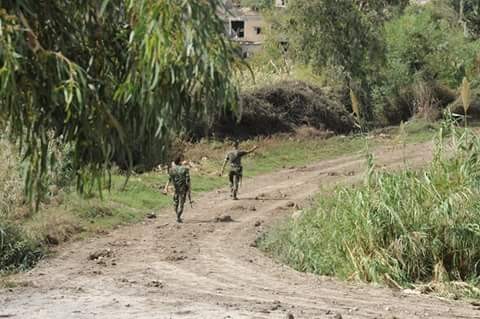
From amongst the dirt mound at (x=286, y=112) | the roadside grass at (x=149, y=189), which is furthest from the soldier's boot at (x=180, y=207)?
the dirt mound at (x=286, y=112)

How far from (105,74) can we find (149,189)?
19604mm

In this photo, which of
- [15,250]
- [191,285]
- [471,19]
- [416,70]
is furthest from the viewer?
[471,19]

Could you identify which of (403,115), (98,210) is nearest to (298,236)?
(98,210)

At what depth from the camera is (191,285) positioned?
12805mm

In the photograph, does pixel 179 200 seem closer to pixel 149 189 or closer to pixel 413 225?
pixel 149 189

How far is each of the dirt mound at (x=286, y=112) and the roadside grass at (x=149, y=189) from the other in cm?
99

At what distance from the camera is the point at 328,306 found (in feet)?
36.3

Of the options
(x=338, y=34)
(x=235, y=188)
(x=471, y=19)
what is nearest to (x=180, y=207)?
(x=235, y=188)

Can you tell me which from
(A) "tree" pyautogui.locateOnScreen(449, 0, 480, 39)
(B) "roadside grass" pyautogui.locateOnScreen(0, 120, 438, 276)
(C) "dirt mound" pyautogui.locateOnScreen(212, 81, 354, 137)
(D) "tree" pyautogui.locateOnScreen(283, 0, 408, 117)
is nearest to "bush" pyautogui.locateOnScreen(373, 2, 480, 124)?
(D) "tree" pyautogui.locateOnScreen(283, 0, 408, 117)

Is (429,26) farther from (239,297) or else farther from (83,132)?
(83,132)

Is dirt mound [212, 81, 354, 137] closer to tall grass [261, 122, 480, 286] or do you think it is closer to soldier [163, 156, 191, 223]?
soldier [163, 156, 191, 223]

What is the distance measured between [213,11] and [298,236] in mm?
12151

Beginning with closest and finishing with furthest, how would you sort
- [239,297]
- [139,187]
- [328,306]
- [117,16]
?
[117,16] < [328,306] < [239,297] < [139,187]

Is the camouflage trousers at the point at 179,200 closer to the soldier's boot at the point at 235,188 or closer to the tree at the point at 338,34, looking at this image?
the soldier's boot at the point at 235,188
